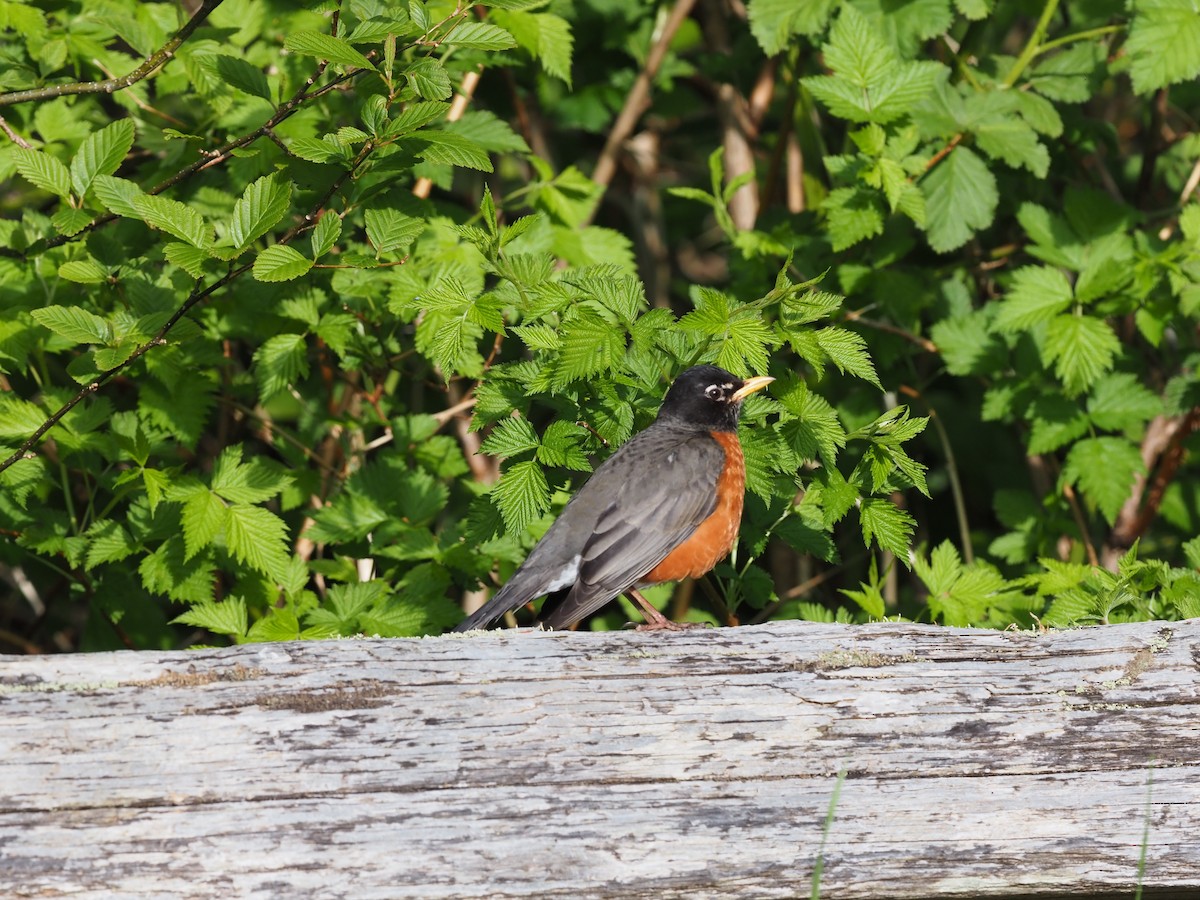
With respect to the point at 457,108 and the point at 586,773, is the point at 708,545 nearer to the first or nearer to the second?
the point at 586,773

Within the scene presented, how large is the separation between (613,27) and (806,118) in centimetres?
113

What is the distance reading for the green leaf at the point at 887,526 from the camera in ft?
11.4

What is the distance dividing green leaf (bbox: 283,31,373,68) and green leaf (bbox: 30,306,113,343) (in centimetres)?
98

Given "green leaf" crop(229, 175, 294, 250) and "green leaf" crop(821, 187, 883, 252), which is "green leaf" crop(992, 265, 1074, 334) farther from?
"green leaf" crop(229, 175, 294, 250)

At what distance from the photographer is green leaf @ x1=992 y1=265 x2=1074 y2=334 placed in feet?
15.1

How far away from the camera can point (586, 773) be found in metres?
2.36

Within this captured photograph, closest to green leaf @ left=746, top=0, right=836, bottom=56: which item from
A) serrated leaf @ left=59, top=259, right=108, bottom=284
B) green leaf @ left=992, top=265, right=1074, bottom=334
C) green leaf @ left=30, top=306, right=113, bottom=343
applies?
green leaf @ left=992, top=265, right=1074, bottom=334

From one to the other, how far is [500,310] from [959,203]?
80.2 inches

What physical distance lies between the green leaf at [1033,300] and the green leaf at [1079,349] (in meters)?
0.10

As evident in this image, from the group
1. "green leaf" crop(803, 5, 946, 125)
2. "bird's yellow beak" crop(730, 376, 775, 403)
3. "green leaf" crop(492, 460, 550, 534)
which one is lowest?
"bird's yellow beak" crop(730, 376, 775, 403)

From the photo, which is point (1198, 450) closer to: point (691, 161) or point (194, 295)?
point (194, 295)

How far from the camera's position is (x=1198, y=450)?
5309mm

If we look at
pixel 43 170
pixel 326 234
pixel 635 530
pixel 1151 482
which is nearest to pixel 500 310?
pixel 326 234

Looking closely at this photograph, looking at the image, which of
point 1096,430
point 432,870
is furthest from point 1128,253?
point 432,870
